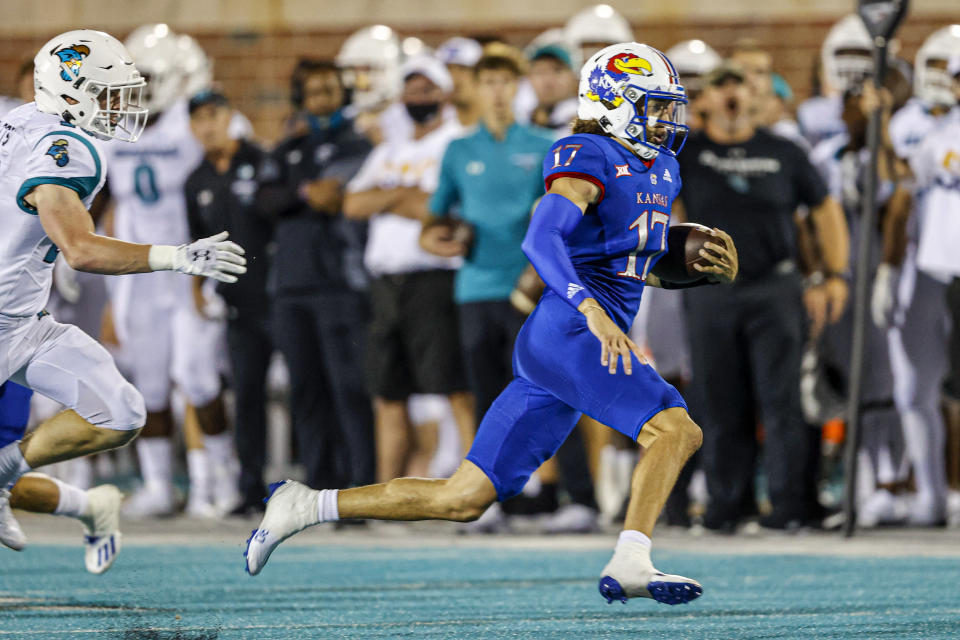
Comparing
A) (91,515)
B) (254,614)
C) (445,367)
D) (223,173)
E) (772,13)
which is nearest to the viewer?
(254,614)

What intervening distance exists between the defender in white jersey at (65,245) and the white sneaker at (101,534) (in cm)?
50

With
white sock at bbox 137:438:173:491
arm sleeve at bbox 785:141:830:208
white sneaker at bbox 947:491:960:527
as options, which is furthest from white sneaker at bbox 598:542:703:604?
white sock at bbox 137:438:173:491

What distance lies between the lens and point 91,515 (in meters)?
6.53

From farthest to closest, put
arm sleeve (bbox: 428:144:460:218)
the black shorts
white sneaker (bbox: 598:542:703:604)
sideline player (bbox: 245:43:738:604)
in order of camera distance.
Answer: the black shorts
arm sleeve (bbox: 428:144:460:218)
sideline player (bbox: 245:43:738:604)
white sneaker (bbox: 598:542:703:604)

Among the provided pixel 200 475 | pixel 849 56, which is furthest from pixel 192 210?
pixel 849 56

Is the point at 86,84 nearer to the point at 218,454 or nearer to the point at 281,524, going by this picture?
the point at 281,524

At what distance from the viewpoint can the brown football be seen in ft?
18.5

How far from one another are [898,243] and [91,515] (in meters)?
4.65

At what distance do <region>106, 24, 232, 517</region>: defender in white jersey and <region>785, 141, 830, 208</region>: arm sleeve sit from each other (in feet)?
11.2

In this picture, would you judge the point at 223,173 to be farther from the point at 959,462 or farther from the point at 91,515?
the point at 959,462

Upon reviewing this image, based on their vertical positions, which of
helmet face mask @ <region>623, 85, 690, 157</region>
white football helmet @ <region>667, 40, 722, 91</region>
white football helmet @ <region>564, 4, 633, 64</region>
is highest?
white football helmet @ <region>564, 4, 633, 64</region>

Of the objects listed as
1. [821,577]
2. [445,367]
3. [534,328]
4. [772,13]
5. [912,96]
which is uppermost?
[772,13]

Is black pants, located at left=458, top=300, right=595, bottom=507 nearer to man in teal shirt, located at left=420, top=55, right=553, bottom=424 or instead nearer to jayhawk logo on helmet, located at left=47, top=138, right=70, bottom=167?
man in teal shirt, located at left=420, top=55, right=553, bottom=424

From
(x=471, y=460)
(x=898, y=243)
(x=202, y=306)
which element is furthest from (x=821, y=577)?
(x=202, y=306)
